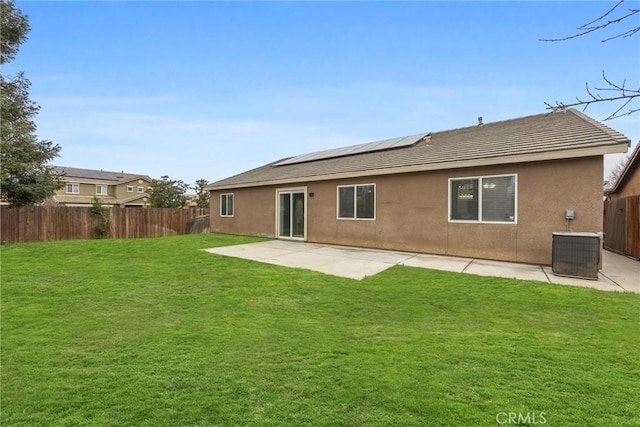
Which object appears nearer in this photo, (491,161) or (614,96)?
(614,96)

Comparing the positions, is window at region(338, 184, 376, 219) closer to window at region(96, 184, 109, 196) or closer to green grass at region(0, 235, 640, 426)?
green grass at region(0, 235, 640, 426)

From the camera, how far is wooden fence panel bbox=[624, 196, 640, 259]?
8.87 m

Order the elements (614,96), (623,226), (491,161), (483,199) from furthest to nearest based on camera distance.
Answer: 1. (623,226)
2. (483,199)
3. (491,161)
4. (614,96)

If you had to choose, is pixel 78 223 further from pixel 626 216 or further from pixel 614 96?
pixel 626 216

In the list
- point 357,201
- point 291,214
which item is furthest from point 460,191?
point 291,214

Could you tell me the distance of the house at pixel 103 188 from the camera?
118ft

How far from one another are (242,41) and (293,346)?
426 inches

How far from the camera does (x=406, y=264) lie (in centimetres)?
754

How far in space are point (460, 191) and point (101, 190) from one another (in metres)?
44.1

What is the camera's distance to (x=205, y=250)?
31.7 ft

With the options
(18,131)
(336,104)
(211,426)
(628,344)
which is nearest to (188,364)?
(211,426)

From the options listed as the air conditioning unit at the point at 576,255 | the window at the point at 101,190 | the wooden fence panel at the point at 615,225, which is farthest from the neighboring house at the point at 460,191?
the window at the point at 101,190

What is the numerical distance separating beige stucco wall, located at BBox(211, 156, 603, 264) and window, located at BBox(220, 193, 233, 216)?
526cm

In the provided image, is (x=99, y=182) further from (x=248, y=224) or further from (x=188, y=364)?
(x=188, y=364)
